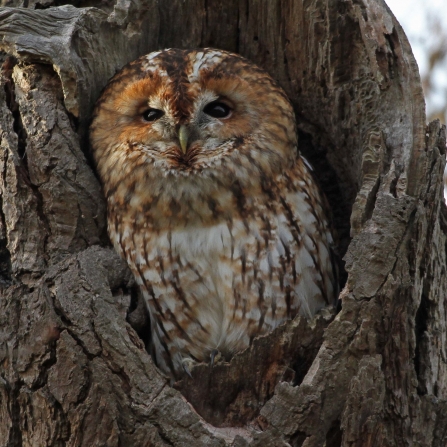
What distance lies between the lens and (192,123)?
2736 millimetres

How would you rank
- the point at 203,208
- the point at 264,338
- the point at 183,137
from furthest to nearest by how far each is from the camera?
1. the point at 203,208
2. the point at 183,137
3. the point at 264,338

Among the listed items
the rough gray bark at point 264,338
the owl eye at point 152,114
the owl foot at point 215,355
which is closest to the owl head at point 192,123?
the owl eye at point 152,114

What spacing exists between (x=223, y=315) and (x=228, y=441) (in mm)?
626

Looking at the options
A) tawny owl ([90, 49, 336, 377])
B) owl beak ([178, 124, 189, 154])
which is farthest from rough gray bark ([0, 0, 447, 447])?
owl beak ([178, 124, 189, 154])

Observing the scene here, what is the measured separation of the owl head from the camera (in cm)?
277

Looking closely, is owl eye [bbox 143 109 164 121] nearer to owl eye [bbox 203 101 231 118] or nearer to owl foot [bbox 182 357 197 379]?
owl eye [bbox 203 101 231 118]

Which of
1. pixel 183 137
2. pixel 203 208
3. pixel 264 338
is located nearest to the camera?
pixel 264 338

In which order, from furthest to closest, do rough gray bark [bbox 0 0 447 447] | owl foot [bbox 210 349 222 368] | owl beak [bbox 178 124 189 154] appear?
owl foot [bbox 210 349 222 368], owl beak [bbox 178 124 189 154], rough gray bark [bbox 0 0 447 447]

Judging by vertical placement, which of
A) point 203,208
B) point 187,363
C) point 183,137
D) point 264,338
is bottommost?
point 187,363

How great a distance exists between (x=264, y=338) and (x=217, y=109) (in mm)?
940

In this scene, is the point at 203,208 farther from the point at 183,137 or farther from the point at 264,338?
the point at 264,338

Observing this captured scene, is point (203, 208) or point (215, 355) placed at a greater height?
point (203, 208)

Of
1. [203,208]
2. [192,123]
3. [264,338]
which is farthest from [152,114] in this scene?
[264,338]

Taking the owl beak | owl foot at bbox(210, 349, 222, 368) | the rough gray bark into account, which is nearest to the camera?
the rough gray bark
